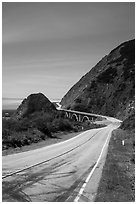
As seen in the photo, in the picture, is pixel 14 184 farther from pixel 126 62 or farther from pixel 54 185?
pixel 126 62

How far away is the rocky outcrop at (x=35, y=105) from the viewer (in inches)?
2904

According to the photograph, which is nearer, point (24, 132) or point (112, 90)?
point (24, 132)

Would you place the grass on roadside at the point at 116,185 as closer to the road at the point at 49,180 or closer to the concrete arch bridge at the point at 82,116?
the road at the point at 49,180

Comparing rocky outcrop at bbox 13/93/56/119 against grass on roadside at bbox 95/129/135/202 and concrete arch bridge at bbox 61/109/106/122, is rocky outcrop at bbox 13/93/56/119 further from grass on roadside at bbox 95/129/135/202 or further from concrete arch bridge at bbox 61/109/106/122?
grass on roadside at bbox 95/129/135/202

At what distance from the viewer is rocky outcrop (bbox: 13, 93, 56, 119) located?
7375 centimetres

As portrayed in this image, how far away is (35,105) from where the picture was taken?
250 feet

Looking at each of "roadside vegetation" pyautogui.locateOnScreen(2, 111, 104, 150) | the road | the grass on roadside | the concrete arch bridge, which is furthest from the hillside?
the road

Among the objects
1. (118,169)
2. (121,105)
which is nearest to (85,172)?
(118,169)

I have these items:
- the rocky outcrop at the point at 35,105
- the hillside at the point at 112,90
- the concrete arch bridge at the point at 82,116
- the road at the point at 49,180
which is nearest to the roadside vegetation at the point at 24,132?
the road at the point at 49,180

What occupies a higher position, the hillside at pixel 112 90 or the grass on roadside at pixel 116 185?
the hillside at pixel 112 90

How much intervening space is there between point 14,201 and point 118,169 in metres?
8.56

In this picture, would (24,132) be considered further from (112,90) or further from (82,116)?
(112,90)

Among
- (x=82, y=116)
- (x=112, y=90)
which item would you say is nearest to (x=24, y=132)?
(x=82, y=116)

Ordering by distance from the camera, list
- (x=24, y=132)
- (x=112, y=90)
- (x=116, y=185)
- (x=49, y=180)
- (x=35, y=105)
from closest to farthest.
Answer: (x=116, y=185) → (x=49, y=180) → (x=24, y=132) → (x=35, y=105) → (x=112, y=90)
